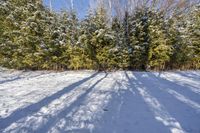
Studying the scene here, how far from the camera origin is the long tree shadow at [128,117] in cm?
360

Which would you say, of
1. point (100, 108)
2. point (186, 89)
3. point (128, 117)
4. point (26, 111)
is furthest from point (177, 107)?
point (26, 111)

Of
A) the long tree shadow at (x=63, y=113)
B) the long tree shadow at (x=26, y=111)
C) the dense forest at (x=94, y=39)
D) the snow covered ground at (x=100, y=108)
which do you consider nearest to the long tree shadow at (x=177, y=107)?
the snow covered ground at (x=100, y=108)

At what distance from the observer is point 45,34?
1047cm

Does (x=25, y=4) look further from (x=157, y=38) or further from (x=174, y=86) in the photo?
(x=174, y=86)

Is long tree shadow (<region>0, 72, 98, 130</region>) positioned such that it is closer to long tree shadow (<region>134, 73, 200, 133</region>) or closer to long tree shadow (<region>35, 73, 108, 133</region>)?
long tree shadow (<region>35, 73, 108, 133</region>)

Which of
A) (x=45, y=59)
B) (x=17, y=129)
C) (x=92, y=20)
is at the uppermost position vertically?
(x=92, y=20)

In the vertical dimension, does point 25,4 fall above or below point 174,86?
above

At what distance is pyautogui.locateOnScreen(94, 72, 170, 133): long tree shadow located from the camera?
360 cm

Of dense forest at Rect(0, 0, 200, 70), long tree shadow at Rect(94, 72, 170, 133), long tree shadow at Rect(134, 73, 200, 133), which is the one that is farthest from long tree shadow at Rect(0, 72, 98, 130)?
dense forest at Rect(0, 0, 200, 70)

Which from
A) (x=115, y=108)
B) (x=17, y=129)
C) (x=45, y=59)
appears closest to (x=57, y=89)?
(x=115, y=108)

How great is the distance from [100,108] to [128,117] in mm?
695

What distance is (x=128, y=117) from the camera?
4.13 m

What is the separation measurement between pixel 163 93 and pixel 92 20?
17.7 ft

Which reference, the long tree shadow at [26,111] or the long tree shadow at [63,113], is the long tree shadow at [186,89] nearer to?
the long tree shadow at [63,113]
